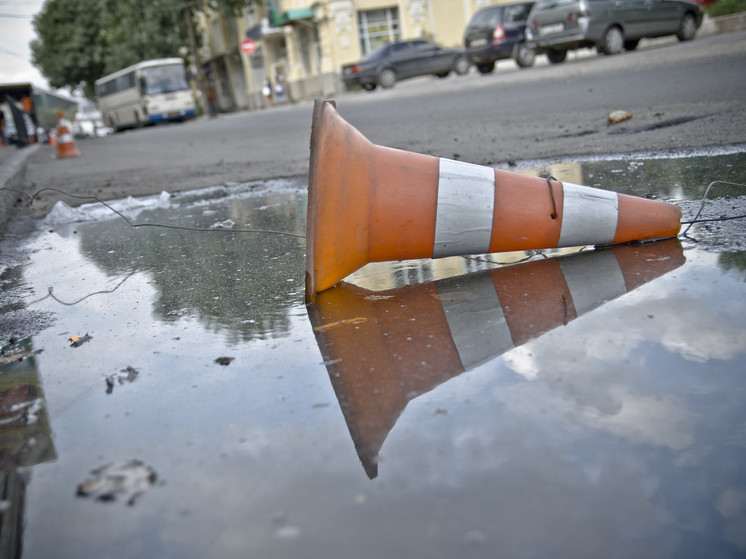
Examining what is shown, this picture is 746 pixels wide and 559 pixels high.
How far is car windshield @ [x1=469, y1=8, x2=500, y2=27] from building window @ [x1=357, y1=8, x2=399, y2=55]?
15.5 meters

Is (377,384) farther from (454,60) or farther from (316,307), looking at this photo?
(454,60)

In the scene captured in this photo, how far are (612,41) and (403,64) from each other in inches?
405

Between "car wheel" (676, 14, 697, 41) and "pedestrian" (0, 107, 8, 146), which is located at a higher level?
"car wheel" (676, 14, 697, 41)

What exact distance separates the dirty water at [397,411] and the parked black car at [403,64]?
78.1ft

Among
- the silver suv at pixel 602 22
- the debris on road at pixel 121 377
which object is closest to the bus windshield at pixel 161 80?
the silver suv at pixel 602 22

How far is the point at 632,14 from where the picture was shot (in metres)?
16.9

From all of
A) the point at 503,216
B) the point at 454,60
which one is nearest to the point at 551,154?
the point at 503,216

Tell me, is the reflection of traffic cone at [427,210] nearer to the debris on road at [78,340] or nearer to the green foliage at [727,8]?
the debris on road at [78,340]

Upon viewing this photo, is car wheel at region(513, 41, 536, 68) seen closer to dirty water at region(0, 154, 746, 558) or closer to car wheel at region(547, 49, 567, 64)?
car wheel at region(547, 49, 567, 64)

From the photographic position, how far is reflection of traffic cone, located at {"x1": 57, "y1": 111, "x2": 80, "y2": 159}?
55.7 ft

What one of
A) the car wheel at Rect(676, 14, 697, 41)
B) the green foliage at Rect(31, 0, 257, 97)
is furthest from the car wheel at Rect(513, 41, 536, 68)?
the green foliage at Rect(31, 0, 257, 97)

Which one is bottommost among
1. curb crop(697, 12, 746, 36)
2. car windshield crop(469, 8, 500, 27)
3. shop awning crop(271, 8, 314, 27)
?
curb crop(697, 12, 746, 36)

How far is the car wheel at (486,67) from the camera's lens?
73.1 feet

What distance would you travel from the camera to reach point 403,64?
26219 mm
